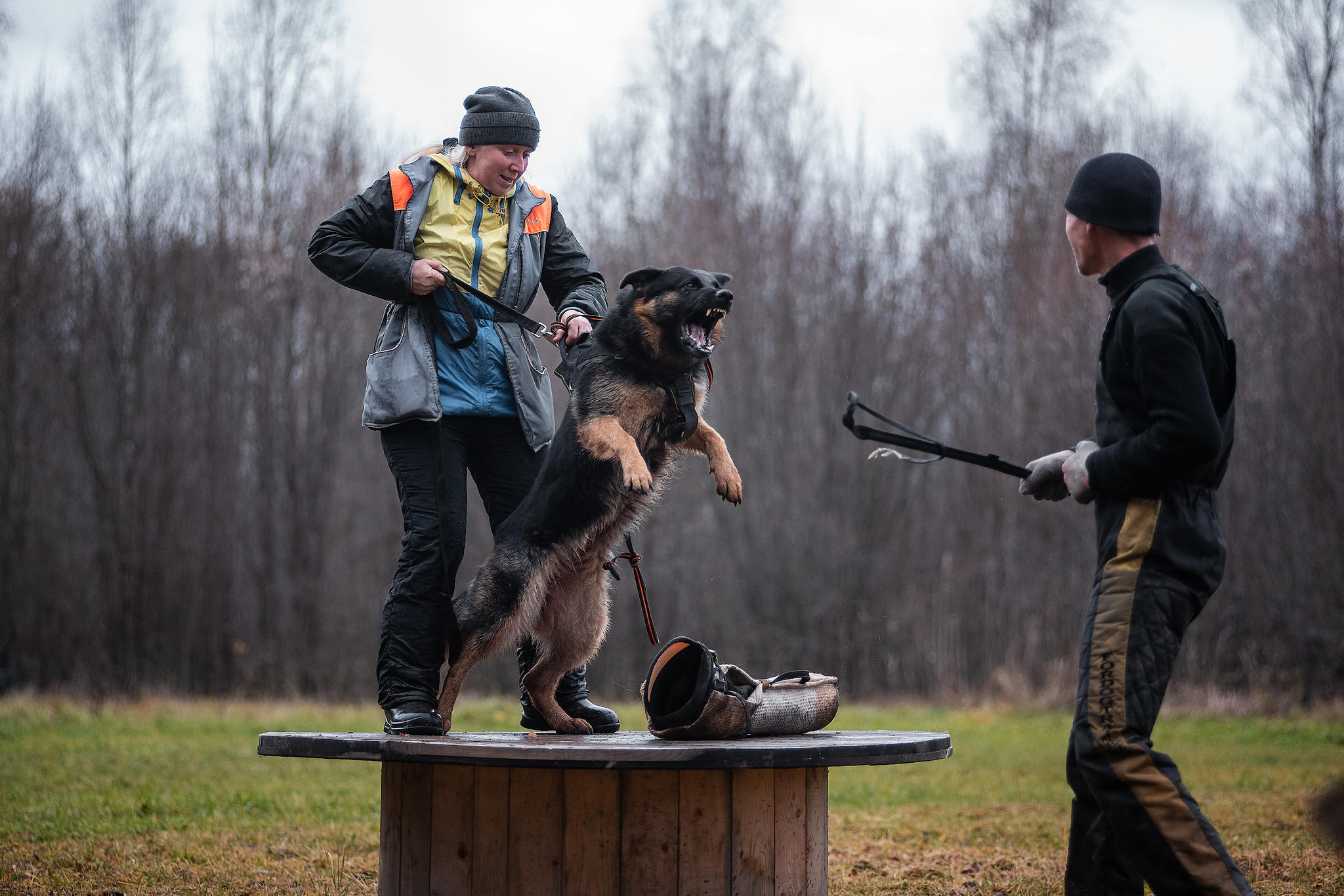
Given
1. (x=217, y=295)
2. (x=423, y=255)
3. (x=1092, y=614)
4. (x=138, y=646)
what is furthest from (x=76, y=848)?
(x=217, y=295)

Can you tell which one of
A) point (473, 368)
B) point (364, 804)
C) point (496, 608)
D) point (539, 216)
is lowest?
point (364, 804)

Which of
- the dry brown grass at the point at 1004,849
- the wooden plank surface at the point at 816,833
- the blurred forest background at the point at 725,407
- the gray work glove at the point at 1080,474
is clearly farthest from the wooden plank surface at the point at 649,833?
the blurred forest background at the point at 725,407

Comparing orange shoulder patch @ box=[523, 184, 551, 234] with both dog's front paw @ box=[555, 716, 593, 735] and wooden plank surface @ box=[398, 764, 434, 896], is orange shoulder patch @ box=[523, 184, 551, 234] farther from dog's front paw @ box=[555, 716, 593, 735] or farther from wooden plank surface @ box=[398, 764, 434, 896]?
wooden plank surface @ box=[398, 764, 434, 896]

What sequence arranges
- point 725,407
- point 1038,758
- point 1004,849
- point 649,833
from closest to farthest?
1. point 649,833
2. point 1004,849
3. point 1038,758
4. point 725,407

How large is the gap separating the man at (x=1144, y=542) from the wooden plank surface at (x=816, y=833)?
0.76 meters

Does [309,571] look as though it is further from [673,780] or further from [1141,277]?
[1141,277]

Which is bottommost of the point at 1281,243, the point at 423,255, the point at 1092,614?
the point at 1092,614

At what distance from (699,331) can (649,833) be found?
1.73 m

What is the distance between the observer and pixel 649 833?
3191 millimetres

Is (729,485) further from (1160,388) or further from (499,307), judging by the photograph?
(1160,388)

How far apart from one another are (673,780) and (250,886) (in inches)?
92.6

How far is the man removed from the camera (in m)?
2.66

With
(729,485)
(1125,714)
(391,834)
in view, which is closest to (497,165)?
(729,485)

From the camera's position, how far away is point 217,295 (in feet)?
47.2
